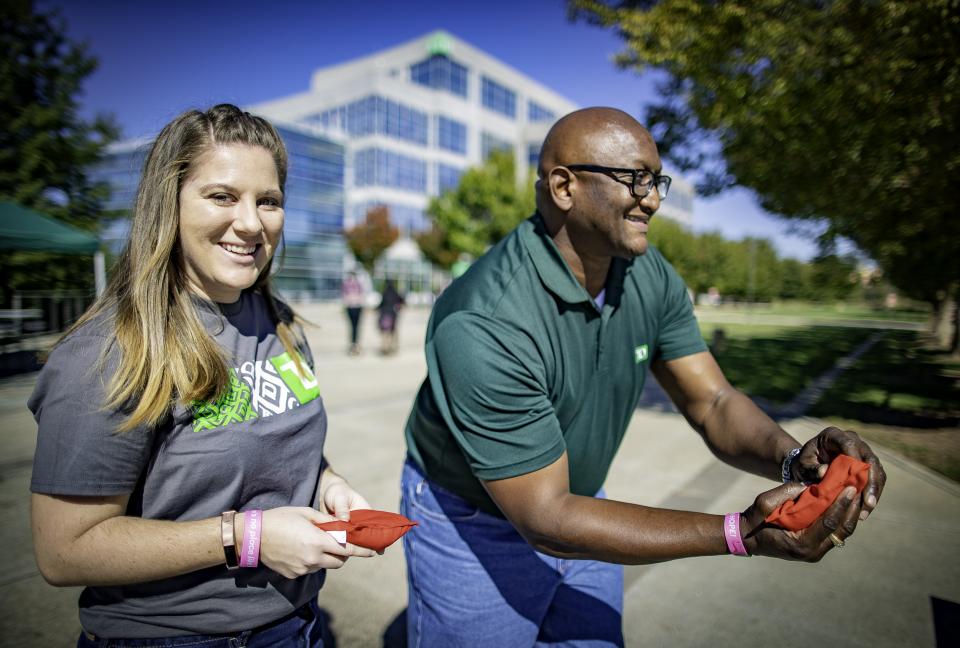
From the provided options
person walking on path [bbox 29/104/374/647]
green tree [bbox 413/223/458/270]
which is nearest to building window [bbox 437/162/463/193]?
green tree [bbox 413/223/458/270]

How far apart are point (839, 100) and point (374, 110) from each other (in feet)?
140

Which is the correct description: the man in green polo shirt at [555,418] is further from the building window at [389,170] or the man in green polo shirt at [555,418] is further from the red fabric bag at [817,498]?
the building window at [389,170]

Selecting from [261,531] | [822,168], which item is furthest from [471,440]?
[822,168]

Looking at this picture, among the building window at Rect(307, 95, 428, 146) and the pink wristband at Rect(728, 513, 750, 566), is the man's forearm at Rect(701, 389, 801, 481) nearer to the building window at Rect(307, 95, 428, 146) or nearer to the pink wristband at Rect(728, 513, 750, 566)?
the pink wristband at Rect(728, 513, 750, 566)

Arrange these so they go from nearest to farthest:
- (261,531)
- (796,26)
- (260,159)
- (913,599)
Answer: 1. (261,531)
2. (260,159)
3. (913,599)
4. (796,26)

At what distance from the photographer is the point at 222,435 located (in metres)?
1.38

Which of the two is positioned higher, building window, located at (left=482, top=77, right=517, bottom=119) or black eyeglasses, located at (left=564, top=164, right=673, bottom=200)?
building window, located at (left=482, top=77, right=517, bottom=119)

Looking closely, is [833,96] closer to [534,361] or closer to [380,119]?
[534,361]

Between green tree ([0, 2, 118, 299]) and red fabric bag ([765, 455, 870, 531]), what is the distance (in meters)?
15.5

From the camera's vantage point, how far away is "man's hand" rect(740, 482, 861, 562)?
1.19 metres

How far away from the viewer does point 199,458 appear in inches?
52.4

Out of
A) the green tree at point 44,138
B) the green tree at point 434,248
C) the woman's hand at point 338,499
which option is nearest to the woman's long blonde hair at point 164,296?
the woman's hand at point 338,499

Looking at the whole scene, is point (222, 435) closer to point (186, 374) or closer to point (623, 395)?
point (186, 374)

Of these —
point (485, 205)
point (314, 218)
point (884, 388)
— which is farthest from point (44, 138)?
point (314, 218)
